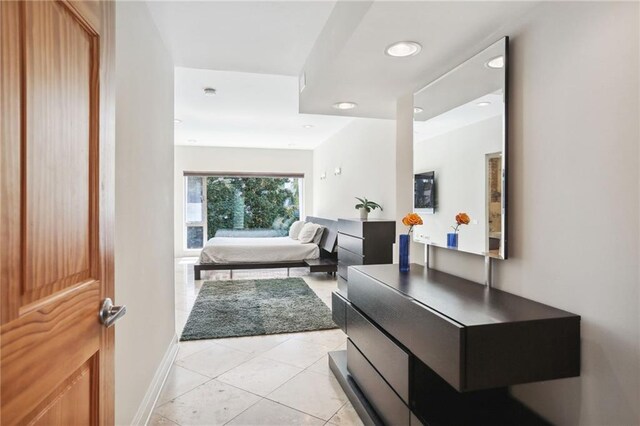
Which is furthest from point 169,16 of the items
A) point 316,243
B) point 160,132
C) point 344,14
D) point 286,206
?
point 286,206

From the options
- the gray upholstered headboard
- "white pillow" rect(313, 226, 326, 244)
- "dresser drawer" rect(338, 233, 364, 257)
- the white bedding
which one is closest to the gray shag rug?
the white bedding

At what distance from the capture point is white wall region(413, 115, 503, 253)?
6.25 ft

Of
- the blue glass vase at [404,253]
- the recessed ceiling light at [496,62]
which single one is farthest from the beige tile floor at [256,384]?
the recessed ceiling light at [496,62]

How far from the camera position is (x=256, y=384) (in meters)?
2.45

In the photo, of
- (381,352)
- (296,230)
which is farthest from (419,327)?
(296,230)

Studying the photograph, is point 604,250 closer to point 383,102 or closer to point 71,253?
point 71,253

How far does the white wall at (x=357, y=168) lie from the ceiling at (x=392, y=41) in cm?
170

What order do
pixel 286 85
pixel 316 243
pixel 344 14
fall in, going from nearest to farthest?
pixel 344 14, pixel 286 85, pixel 316 243

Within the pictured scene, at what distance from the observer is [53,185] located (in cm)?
82

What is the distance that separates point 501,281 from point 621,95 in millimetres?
941

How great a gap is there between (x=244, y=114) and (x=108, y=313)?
4570 millimetres

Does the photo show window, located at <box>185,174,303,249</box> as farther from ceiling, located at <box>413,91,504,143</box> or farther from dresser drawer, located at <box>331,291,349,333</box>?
ceiling, located at <box>413,91,504,143</box>

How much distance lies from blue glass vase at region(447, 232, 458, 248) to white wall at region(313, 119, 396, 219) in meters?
2.20

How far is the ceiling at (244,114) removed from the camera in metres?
3.82
